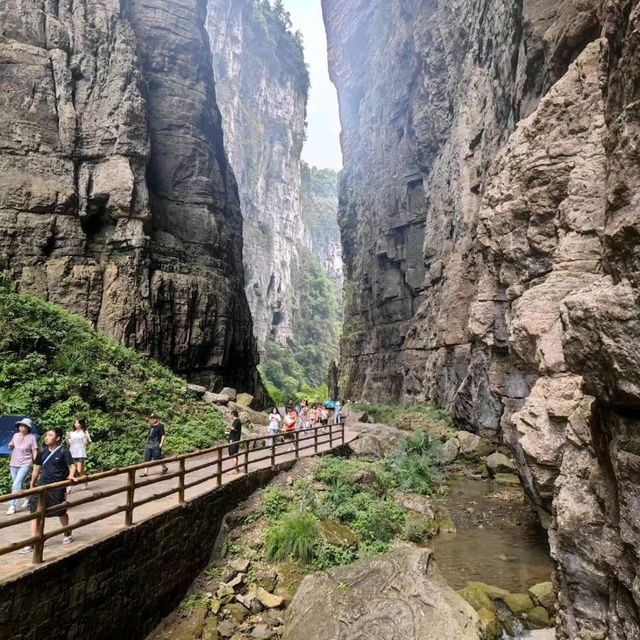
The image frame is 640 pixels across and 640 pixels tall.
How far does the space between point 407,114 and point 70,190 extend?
103ft

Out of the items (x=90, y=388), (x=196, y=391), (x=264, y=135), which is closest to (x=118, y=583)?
(x=90, y=388)

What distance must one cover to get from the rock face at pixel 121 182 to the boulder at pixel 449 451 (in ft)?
43.0

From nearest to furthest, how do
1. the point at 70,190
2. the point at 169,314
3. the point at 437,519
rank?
the point at 437,519 → the point at 70,190 → the point at 169,314

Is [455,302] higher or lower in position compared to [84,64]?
lower

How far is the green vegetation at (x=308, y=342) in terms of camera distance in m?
69.9

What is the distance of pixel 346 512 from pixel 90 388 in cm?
918

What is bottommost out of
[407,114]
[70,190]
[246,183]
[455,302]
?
[455,302]

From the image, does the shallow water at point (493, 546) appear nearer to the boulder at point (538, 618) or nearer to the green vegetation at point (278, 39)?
the boulder at point (538, 618)

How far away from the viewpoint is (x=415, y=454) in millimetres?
20266

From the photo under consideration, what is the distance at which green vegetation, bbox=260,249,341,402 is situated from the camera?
69.9 metres

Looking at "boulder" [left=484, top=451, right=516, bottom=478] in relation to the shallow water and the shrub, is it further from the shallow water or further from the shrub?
the shrub

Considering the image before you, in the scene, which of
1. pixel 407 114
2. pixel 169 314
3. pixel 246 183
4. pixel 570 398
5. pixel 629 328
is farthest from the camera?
pixel 246 183

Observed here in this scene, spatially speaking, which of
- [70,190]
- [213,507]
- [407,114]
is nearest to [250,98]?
[407,114]

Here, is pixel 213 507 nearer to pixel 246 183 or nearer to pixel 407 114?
pixel 407 114
